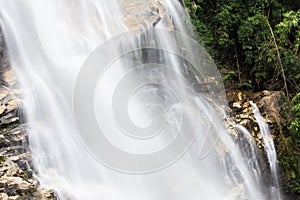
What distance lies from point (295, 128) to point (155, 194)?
297 centimetres

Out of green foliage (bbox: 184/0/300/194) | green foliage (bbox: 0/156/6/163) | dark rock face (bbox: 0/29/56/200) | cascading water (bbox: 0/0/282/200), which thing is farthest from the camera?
green foliage (bbox: 184/0/300/194)

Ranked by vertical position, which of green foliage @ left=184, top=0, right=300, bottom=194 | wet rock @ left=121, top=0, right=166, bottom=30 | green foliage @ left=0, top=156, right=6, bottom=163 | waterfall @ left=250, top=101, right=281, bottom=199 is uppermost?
wet rock @ left=121, top=0, right=166, bottom=30

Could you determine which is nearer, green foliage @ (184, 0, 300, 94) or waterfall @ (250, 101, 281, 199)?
waterfall @ (250, 101, 281, 199)

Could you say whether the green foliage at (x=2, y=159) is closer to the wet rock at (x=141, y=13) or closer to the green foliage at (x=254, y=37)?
the wet rock at (x=141, y=13)

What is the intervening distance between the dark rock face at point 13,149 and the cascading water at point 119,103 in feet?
0.47

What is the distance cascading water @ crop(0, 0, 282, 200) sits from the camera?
5078 millimetres

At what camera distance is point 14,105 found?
4820 mm

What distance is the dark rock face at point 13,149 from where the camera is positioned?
400 centimetres

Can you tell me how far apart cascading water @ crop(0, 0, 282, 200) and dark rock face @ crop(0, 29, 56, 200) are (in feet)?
0.47

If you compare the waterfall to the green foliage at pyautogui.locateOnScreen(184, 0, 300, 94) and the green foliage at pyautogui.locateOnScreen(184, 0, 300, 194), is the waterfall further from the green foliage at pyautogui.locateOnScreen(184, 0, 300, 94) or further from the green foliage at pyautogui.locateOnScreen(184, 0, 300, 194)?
the green foliage at pyautogui.locateOnScreen(184, 0, 300, 94)

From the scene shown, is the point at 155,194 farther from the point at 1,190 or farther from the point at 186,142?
the point at 1,190

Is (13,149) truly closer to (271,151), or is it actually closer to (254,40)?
(271,151)

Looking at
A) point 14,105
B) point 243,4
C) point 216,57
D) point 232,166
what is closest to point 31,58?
point 14,105

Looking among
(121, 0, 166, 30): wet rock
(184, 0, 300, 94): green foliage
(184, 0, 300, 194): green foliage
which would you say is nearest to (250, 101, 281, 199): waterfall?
(184, 0, 300, 194): green foliage
